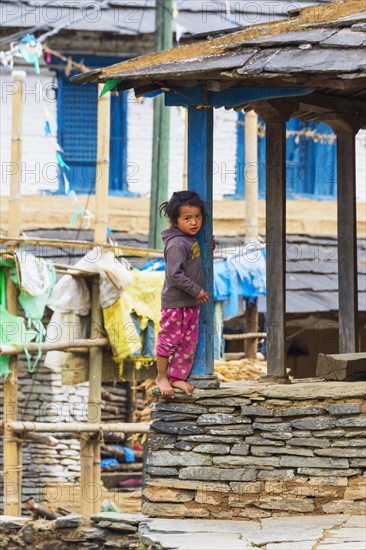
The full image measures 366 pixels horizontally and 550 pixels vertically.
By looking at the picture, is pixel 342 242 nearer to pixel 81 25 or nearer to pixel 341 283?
pixel 341 283

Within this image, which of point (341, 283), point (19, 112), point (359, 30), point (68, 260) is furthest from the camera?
point (68, 260)

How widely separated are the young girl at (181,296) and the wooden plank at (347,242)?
73.6 inches

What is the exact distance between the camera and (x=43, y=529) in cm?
1045

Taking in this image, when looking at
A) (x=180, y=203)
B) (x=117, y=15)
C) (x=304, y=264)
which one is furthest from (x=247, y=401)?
(x=117, y=15)

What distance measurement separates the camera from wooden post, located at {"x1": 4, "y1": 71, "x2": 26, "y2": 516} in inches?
492

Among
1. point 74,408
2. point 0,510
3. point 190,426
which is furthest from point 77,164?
point 190,426

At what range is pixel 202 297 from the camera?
29.0 feet

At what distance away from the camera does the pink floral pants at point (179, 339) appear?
886 cm

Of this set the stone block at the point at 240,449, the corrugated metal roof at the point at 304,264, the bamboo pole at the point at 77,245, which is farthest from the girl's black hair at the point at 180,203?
the corrugated metal roof at the point at 304,264

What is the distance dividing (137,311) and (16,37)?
6.22 meters

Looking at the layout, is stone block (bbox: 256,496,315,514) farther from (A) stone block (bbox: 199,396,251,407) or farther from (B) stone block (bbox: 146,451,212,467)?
(A) stone block (bbox: 199,396,251,407)

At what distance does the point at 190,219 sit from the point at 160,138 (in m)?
7.52

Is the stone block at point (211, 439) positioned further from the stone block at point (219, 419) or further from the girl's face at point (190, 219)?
the girl's face at point (190, 219)

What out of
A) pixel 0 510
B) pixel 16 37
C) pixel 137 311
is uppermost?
pixel 16 37
